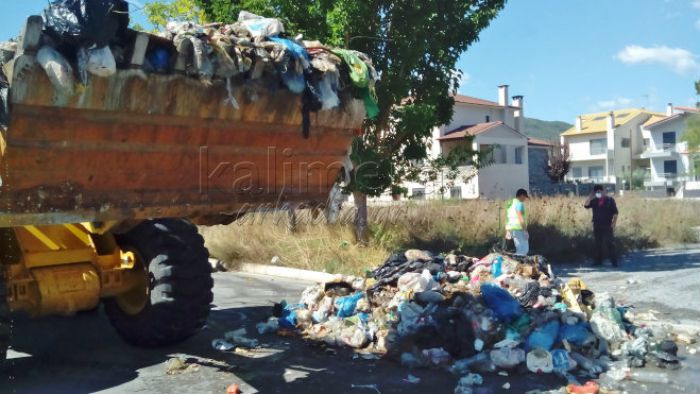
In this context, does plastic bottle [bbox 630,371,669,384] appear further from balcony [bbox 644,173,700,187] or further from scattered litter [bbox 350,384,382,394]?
balcony [bbox 644,173,700,187]

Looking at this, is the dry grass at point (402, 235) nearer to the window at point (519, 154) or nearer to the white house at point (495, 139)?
the white house at point (495, 139)

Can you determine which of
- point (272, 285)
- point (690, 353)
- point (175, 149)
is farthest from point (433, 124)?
point (175, 149)

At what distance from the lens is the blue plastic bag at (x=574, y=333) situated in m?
6.40

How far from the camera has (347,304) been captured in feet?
25.1

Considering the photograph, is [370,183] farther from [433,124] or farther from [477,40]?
[477,40]

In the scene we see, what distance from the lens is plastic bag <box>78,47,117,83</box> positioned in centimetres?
372

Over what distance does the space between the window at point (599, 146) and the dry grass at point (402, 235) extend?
52.4 meters

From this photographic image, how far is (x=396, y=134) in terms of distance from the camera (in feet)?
41.3

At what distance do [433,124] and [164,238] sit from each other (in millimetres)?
7180

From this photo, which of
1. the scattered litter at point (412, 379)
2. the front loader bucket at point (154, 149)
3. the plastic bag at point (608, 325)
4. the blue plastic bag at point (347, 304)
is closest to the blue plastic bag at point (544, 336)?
the plastic bag at point (608, 325)

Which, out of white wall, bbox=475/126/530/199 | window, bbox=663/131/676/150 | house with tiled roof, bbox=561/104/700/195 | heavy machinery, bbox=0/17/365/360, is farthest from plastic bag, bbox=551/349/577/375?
window, bbox=663/131/676/150

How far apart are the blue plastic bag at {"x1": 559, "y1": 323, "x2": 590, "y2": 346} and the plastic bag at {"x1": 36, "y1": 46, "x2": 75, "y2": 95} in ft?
16.9

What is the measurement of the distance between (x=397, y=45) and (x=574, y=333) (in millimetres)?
7113

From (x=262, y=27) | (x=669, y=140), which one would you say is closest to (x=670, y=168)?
(x=669, y=140)
